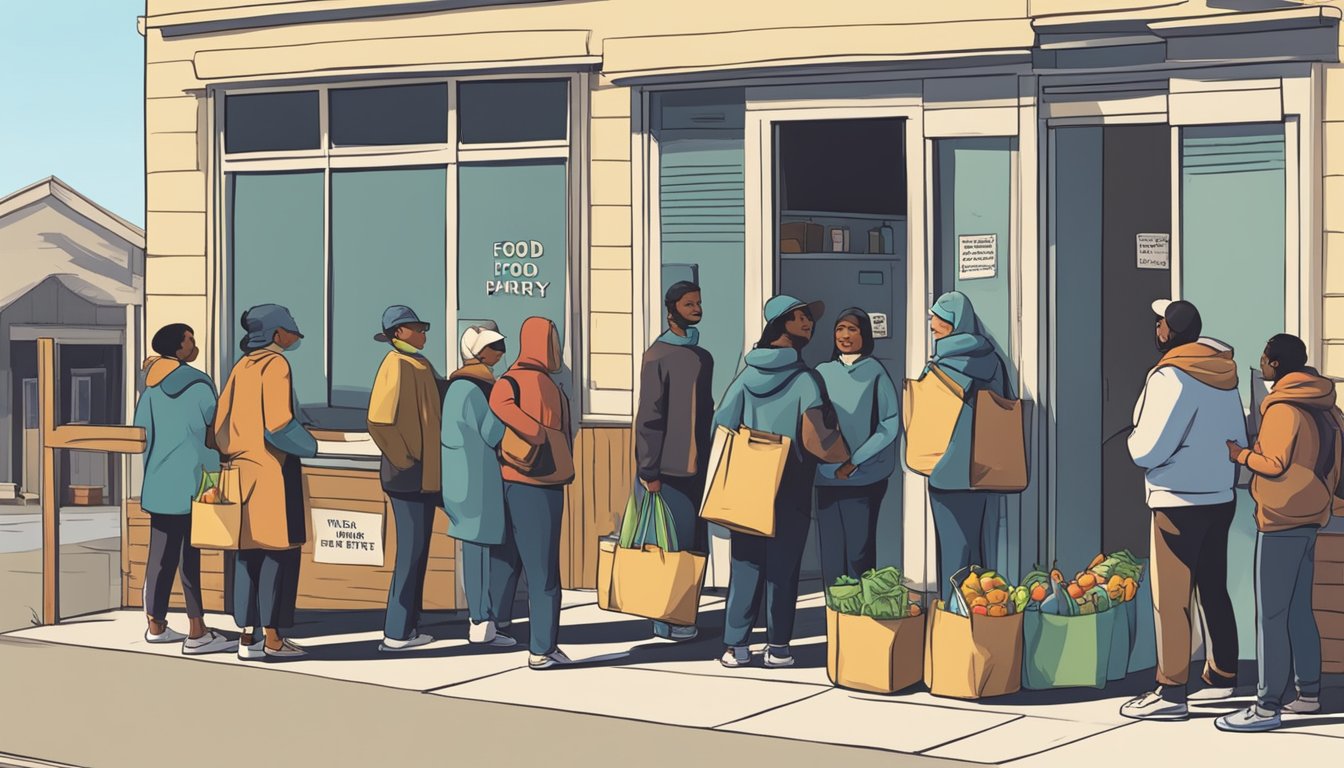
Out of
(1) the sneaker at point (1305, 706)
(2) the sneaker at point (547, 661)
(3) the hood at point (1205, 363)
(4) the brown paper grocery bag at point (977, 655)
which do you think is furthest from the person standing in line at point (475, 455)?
(1) the sneaker at point (1305, 706)

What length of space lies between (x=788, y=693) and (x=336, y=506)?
405 cm

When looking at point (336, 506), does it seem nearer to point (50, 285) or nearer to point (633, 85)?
point (633, 85)

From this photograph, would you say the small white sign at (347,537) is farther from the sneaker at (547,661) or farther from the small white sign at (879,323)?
the small white sign at (879,323)

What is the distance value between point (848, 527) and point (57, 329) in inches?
910

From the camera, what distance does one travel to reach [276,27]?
1290cm

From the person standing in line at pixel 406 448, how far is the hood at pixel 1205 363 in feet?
13.8

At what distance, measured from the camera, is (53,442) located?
1168cm

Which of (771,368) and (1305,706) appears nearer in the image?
(1305,706)

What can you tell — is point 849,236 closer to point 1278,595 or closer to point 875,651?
point 875,651

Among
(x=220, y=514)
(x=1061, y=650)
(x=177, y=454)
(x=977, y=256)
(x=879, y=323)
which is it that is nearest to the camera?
(x=1061, y=650)

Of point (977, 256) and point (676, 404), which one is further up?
point (977, 256)

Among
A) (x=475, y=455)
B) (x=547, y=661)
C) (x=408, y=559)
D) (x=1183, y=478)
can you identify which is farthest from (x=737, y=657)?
(x=1183, y=478)

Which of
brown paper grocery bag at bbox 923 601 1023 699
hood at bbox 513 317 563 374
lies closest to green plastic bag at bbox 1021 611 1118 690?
brown paper grocery bag at bbox 923 601 1023 699

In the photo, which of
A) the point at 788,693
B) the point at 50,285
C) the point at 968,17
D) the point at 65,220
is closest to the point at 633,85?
the point at 968,17
